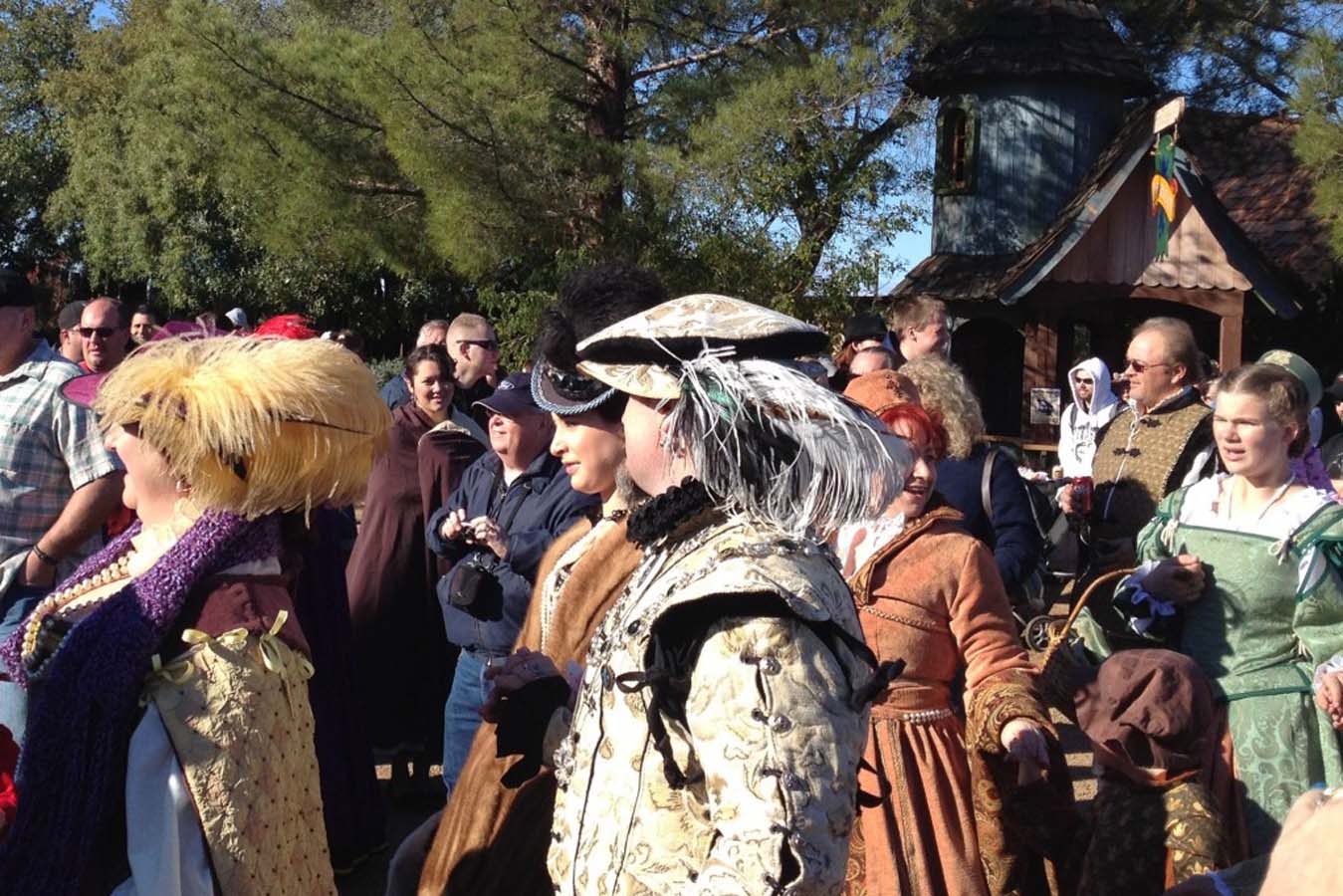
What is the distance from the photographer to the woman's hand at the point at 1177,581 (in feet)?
12.4

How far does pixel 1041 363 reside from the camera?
1513cm

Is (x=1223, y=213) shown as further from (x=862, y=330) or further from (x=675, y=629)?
(x=675, y=629)

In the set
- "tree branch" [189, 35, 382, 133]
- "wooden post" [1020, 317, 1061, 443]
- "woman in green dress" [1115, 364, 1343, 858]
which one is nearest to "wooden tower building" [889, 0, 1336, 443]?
"wooden post" [1020, 317, 1061, 443]

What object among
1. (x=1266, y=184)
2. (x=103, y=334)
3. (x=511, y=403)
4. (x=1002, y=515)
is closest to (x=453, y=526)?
(x=511, y=403)

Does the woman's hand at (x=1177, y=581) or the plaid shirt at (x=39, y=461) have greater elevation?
the plaid shirt at (x=39, y=461)

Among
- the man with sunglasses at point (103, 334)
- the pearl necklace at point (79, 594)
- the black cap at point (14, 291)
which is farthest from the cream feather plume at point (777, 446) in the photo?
the man with sunglasses at point (103, 334)

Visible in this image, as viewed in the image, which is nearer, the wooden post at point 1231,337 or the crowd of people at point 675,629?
the crowd of people at point 675,629

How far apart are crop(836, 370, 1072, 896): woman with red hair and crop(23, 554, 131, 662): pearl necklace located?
173 cm

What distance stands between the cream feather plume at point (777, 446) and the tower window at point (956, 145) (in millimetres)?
15386

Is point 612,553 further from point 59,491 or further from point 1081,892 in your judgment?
point 59,491

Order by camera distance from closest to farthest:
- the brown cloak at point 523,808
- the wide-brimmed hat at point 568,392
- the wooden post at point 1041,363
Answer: the brown cloak at point 523,808
the wide-brimmed hat at point 568,392
the wooden post at point 1041,363

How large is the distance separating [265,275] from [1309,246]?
48.1ft

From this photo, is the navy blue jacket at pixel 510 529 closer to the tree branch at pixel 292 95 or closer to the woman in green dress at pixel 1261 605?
the woman in green dress at pixel 1261 605

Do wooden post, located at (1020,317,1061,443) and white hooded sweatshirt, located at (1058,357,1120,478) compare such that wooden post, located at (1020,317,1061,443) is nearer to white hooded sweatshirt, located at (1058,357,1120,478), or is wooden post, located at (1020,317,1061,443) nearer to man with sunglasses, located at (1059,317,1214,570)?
white hooded sweatshirt, located at (1058,357,1120,478)
